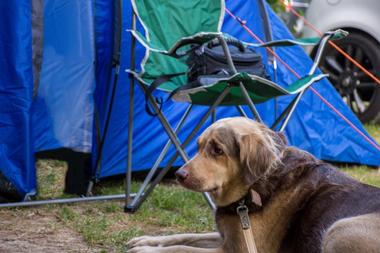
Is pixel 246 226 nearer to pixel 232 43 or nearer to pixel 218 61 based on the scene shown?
pixel 218 61

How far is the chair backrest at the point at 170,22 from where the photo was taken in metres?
4.75

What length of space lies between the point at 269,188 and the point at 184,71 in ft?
6.15

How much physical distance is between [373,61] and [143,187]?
3871 mm

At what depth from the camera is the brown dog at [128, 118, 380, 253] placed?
312 centimetres

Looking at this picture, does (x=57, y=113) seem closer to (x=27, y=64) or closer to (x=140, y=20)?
(x=27, y=64)

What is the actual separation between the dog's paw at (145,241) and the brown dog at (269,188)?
1.61ft

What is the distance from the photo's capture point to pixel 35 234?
4.06 m

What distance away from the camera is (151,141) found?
5.33 metres

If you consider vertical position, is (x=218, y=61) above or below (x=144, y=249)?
above

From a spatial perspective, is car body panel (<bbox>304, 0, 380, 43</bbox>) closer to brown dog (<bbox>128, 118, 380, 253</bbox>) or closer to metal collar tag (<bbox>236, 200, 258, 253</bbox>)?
brown dog (<bbox>128, 118, 380, 253</bbox>)

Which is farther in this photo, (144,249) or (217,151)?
(144,249)

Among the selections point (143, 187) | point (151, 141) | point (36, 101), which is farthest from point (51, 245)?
point (151, 141)

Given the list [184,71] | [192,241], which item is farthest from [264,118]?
Answer: [192,241]

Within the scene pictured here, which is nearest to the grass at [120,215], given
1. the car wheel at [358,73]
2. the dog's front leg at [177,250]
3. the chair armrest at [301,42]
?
the dog's front leg at [177,250]
